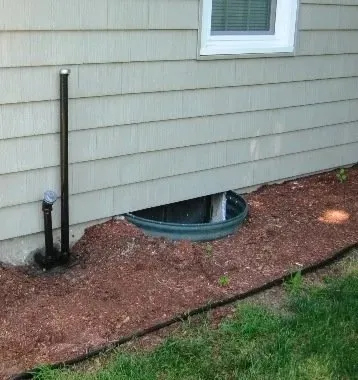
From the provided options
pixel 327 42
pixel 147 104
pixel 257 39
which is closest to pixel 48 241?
pixel 147 104

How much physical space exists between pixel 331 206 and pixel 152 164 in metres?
1.61

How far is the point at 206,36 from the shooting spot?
470cm

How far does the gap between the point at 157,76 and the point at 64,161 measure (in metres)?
0.87

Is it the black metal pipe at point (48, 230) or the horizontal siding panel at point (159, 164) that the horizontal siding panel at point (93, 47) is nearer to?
the horizontal siding panel at point (159, 164)

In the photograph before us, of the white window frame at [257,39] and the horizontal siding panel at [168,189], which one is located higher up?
the white window frame at [257,39]

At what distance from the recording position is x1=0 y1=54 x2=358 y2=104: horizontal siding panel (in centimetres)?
388

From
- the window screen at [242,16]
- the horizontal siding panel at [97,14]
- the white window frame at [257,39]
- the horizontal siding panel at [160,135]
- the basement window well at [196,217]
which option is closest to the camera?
the horizontal siding panel at [97,14]

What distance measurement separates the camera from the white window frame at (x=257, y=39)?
15.4 feet

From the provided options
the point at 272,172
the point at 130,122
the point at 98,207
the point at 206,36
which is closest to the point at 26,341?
the point at 98,207

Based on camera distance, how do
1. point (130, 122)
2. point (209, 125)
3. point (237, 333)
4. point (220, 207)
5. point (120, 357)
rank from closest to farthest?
point (120, 357)
point (237, 333)
point (130, 122)
point (209, 125)
point (220, 207)

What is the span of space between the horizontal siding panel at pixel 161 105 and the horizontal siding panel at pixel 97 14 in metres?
0.43

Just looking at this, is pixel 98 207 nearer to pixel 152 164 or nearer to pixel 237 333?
pixel 152 164

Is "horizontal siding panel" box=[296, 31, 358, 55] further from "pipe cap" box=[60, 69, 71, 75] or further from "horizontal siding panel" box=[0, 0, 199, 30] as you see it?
"pipe cap" box=[60, 69, 71, 75]

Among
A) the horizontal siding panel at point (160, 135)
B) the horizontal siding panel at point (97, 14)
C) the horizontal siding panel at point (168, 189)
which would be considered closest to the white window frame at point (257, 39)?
the horizontal siding panel at point (97, 14)
